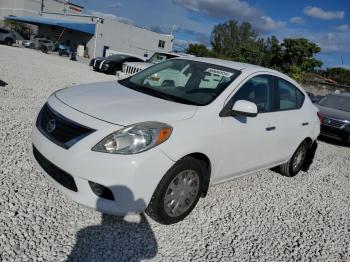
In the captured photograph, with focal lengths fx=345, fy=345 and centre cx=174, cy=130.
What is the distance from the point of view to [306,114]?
5.45m

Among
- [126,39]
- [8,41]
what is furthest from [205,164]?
[126,39]

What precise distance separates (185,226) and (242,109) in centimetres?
137

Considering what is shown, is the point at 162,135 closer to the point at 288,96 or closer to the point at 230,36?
the point at 288,96

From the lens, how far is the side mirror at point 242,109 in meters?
3.65

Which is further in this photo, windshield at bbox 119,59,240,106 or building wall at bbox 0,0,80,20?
building wall at bbox 0,0,80,20

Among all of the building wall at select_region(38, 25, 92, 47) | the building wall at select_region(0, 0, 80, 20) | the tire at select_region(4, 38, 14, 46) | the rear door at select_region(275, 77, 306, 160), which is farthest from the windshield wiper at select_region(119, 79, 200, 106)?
the building wall at select_region(0, 0, 80, 20)

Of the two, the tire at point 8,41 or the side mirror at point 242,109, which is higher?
the side mirror at point 242,109

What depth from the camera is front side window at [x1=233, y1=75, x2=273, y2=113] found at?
13.3ft

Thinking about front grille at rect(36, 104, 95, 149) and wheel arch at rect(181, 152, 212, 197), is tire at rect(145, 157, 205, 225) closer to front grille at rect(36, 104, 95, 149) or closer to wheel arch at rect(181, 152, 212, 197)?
wheel arch at rect(181, 152, 212, 197)

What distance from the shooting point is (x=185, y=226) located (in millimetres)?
3596

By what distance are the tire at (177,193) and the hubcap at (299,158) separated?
2.62 metres

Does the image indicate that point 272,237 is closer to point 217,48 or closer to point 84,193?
point 84,193

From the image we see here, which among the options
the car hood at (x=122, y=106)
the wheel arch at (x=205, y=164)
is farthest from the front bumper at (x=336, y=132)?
the car hood at (x=122, y=106)

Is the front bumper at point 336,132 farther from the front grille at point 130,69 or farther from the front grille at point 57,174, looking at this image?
the front grille at point 130,69
